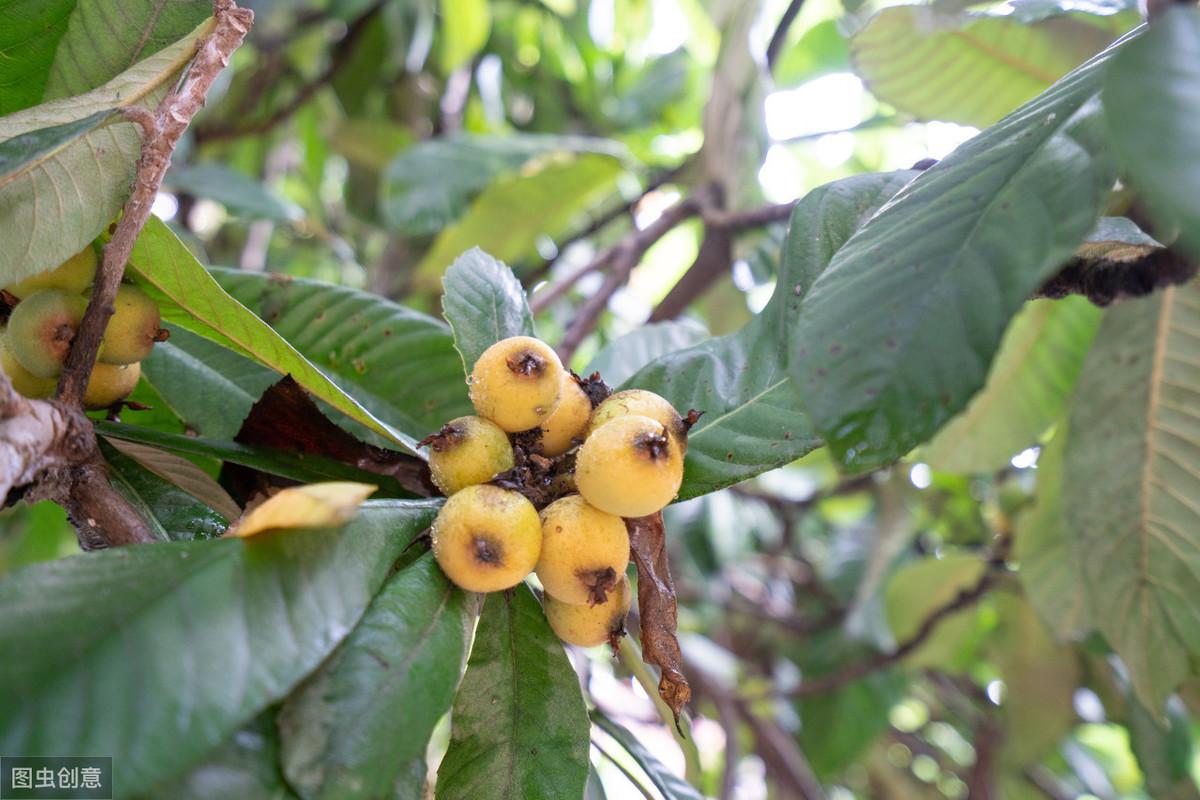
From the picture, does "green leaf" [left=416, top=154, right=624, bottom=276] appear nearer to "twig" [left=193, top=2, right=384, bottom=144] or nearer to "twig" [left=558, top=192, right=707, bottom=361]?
"twig" [left=558, top=192, right=707, bottom=361]

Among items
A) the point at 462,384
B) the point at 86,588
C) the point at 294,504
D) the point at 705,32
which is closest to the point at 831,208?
the point at 462,384

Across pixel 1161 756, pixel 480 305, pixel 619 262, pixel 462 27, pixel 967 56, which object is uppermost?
pixel 462 27

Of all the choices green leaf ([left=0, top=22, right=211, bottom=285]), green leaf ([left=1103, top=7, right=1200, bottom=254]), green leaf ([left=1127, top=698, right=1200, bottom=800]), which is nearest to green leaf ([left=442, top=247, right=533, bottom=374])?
green leaf ([left=0, top=22, right=211, bottom=285])

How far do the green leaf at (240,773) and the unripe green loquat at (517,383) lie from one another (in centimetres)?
31

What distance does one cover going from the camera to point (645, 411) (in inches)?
31.3

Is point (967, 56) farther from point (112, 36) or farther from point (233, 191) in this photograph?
point (233, 191)

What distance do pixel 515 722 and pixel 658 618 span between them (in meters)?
0.16

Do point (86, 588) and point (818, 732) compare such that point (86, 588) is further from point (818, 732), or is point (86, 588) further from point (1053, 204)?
point (818, 732)

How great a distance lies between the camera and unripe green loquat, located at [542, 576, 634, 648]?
2.63 ft

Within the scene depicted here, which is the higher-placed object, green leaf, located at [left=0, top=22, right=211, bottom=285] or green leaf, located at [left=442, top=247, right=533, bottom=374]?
green leaf, located at [left=0, top=22, right=211, bottom=285]

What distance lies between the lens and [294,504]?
626 mm

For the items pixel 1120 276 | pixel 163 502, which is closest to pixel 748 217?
pixel 1120 276

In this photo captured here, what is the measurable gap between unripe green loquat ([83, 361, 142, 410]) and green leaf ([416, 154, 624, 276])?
4.72 ft

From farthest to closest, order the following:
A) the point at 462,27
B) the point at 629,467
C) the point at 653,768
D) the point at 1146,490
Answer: the point at 462,27
the point at 1146,490
the point at 653,768
the point at 629,467
